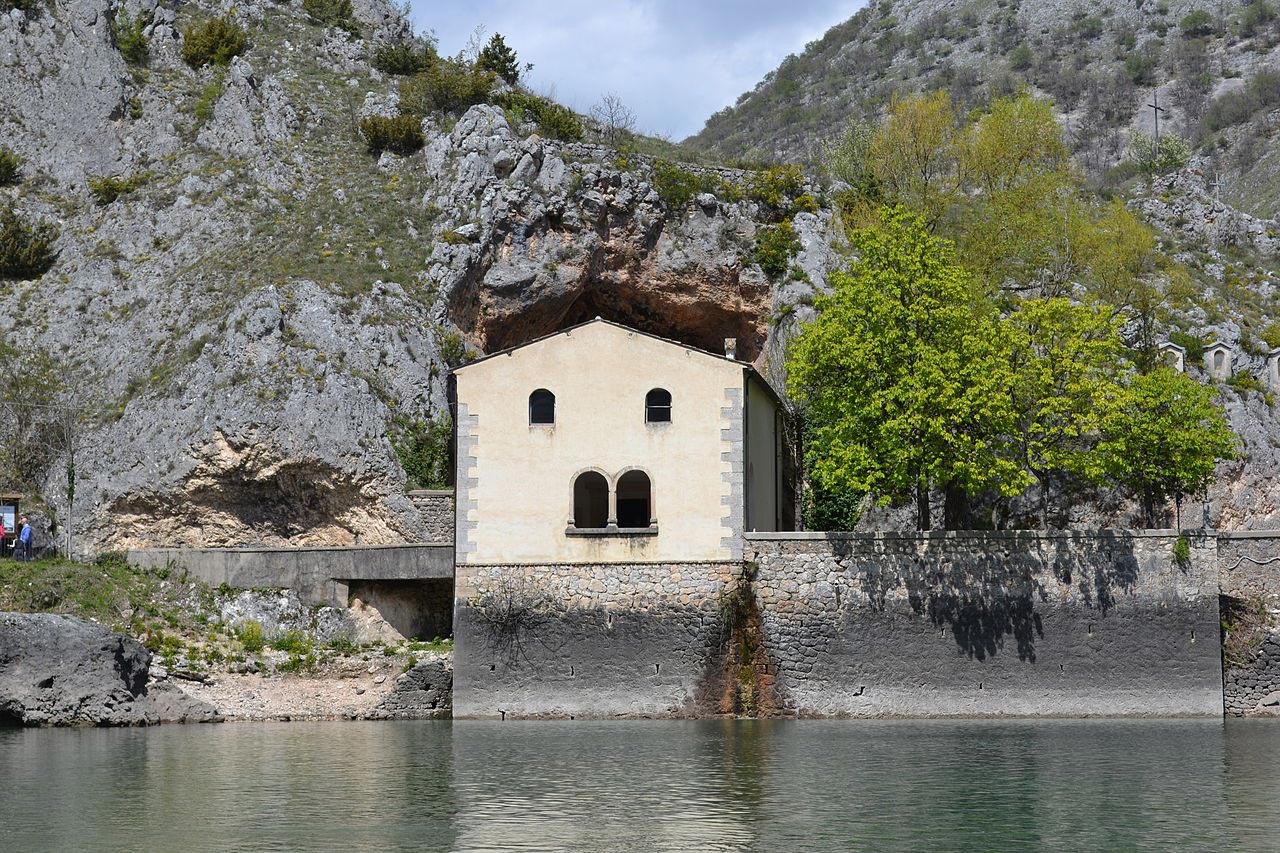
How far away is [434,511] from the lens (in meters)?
47.0

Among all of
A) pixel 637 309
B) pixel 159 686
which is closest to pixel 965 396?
pixel 159 686

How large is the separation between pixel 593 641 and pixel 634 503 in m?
7.66

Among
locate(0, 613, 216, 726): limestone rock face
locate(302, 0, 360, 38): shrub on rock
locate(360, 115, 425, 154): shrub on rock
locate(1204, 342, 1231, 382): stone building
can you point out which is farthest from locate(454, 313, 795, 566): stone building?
locate(302, 0, 360, 38): shrub on rock

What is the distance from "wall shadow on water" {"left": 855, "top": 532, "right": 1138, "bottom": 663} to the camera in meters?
36.2

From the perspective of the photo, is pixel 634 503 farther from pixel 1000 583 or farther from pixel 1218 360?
pixel 1218 360

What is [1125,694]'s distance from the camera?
35.6m

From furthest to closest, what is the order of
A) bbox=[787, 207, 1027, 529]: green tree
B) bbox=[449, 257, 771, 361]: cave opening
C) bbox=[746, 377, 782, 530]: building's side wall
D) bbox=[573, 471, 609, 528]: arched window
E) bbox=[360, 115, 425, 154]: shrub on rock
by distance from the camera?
1. bbox=[360, 115, 425, 154]: shrub on rock
2. bbox=[449, 257, 771, 361]: cave opening
3. bbox=[746, 377, 782, 530]: building's side wall
4. bbox=[573, 471, 609, 528]: arched window
5. bbox=[787, 207, 1027, 529]: green tree

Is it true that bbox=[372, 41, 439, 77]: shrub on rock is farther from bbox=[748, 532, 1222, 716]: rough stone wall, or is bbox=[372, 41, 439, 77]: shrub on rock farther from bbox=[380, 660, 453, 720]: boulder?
bbox=[748, 532, 1222, 716]: rough stone wall

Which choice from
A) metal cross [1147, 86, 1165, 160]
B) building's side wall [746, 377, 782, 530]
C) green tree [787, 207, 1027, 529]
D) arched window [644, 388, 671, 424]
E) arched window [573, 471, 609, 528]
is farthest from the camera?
metal cross [1147, 86, 1165, 160]

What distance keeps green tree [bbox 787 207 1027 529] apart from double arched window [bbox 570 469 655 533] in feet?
17.0

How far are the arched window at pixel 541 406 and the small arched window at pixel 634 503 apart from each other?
3571mm

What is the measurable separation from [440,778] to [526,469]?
14268 mm

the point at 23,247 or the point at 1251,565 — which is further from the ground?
the point at 23,247

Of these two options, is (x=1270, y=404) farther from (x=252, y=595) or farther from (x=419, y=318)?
(x=252, y=595)
